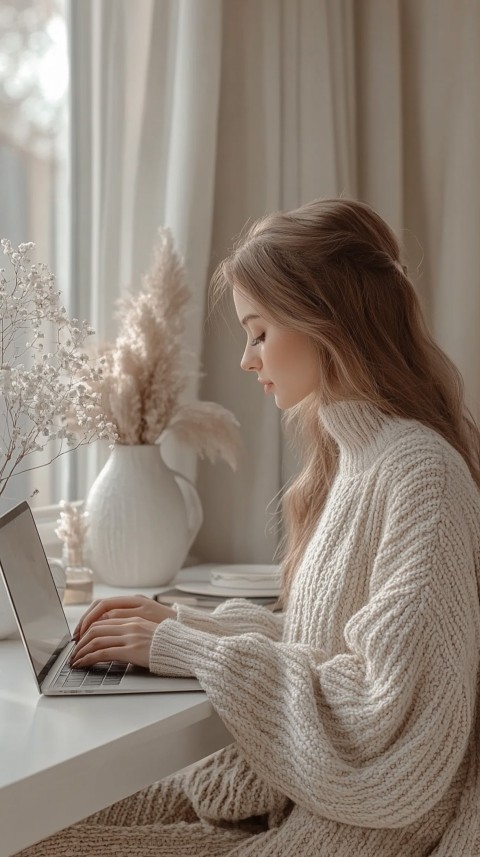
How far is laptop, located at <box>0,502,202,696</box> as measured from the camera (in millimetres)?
1081

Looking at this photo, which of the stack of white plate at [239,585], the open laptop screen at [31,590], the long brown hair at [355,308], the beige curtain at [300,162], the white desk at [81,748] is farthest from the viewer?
the beige curtain at [300,162]

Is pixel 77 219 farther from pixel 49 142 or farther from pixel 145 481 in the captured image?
pixel 145 481

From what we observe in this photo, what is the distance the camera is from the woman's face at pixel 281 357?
1.27 metres

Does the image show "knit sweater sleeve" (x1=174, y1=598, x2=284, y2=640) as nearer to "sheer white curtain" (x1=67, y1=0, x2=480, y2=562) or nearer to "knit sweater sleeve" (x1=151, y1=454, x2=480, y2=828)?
"knit sweater sleeve" (x1=151, y1=454, x2=480, y2=828)

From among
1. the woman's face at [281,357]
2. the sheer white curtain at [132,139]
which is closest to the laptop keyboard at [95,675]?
the woman's face at [281,357]

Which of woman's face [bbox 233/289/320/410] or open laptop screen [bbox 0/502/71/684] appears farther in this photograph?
woman's face [bbox 233/289/320/410]

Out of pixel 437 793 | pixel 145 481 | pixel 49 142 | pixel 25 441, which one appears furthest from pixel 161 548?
pixel 437 793

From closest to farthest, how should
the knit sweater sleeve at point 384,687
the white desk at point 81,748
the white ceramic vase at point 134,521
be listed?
1. the white desk at point 81,748
2. the knit sweater sleeve at point 384,687
3. the white ceramic vase at point 134,521

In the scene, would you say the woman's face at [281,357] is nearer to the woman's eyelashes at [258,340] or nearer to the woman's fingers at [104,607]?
the woman's eyelashes at [258,340]

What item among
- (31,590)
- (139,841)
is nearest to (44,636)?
(31,590)

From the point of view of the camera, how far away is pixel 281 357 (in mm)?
1279

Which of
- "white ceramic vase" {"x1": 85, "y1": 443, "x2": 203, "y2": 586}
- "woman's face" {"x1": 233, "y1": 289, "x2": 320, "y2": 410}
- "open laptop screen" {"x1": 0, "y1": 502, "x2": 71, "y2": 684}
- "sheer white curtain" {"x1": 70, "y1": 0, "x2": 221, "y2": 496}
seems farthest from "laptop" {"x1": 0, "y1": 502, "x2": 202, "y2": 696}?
"sheer white curtain" {"x1": 70, "y1": 0, "x2": 221, "y2": 496}

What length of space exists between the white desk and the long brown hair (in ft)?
1.33

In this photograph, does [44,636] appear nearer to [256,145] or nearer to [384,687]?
[384,687]
